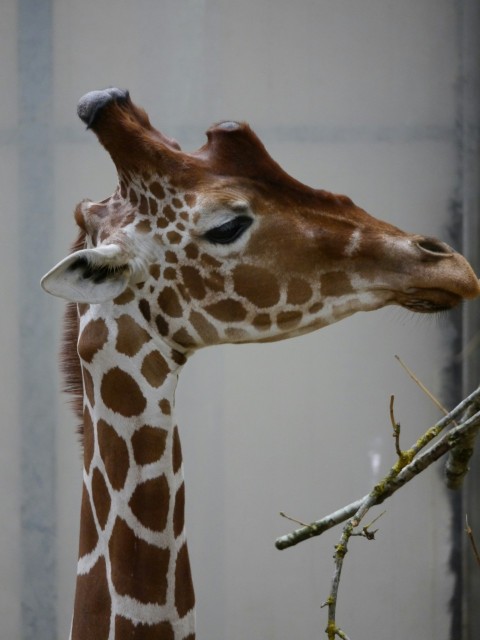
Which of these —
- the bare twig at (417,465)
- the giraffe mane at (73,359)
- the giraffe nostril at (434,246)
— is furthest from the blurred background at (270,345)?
the bare twig at (417,465)

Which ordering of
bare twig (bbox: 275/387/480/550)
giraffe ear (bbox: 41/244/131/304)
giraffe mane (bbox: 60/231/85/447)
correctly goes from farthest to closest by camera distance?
giraffe mane (bbox: 60/231/85/447) < giraffe ear (bbox: 41/244/131/304) < bare twig (bbox: 275/387/480/550)

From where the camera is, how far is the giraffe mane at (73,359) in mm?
1426

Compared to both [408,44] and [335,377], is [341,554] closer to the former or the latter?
[335,377]

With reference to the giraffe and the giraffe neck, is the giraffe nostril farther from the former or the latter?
the giraffe neck

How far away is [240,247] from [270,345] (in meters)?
1.46

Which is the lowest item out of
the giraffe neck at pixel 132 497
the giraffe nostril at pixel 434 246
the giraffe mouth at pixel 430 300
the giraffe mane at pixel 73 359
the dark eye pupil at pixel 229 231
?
the giraffe neck at pixel 132 497

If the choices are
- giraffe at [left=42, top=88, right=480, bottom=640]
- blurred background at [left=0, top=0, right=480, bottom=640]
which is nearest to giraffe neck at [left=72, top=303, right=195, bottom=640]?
giraffe at [left=42, top=88, right=480, bottom=640]

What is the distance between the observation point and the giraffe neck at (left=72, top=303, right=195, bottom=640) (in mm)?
1251

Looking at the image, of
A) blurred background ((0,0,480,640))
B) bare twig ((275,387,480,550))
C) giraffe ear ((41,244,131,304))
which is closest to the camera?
bare twig ((275,387,480,550))

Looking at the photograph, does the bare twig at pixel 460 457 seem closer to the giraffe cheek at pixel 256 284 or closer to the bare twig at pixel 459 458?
the bare twig at pixel 459 458

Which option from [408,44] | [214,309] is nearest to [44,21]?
[408,44]

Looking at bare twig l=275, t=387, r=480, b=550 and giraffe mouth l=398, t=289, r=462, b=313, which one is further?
giraffe mouth l=398, t=289, r=462, b=313

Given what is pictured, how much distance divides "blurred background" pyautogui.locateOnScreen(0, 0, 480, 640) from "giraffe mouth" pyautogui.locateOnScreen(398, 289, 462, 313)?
1432 mm

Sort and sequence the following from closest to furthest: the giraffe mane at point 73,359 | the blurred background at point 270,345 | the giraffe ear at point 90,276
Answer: the giraffe ear at point 90,276 → the giraffe mane at point 73,359 → the blurred background at point 270,345
